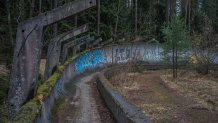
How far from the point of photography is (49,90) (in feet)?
40.2

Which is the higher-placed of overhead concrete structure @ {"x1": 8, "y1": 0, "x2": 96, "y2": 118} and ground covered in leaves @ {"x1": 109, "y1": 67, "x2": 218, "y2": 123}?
overhead concrete structure @ {"x1": 8, "y1": 0, "x2": 96, "y2": 118}

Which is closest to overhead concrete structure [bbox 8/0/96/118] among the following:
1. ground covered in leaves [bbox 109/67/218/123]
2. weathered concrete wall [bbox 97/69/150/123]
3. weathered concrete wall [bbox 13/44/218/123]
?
weathered concrete wall [bbox 97/69/150/123]

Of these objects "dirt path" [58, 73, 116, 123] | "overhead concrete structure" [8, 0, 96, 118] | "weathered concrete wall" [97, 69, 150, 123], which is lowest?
"dirt path" [58, 73, 116, 123]

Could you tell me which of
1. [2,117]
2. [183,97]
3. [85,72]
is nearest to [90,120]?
[2,117]

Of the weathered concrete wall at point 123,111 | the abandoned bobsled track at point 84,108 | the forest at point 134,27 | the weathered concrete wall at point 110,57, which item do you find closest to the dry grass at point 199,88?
the forest at point 134,27

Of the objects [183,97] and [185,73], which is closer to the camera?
[183,97]

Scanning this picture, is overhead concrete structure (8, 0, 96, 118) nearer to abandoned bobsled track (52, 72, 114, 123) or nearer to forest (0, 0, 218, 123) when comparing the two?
forest (0, 0, 218, 123)

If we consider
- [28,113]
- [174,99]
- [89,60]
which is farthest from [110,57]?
[28,113]

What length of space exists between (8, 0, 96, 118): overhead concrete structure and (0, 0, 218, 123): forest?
0.92 metres

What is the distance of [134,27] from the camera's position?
180ft

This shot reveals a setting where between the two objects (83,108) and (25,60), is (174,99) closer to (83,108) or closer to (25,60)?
(83,108)

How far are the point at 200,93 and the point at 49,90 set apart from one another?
9009 mm

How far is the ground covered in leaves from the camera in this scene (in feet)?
42.7

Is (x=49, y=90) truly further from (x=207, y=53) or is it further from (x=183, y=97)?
(x=207, y=53)
